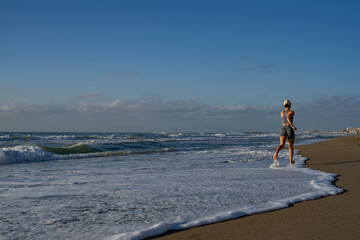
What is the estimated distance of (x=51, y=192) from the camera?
16.0 feet

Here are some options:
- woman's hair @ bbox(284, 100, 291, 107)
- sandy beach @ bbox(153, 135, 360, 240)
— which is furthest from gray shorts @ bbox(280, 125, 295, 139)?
sandy beach @ bbox(153, 135, 360, 240)

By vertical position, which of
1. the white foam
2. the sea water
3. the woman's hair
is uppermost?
the woman's hair

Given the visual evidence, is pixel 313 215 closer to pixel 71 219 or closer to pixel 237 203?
pixel 237 203

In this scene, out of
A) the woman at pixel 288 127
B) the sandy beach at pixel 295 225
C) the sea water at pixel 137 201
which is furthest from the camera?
the woman at pixel 288 127

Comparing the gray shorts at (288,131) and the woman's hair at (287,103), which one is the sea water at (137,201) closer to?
the gray shorts at (288,131)

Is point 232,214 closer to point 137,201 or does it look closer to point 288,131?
point 137,201

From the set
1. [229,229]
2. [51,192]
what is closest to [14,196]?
[51,192]

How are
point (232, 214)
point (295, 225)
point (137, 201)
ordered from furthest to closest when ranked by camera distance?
point (137, 201), point (232, 214), point (295, 225)

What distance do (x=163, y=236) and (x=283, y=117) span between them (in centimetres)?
671

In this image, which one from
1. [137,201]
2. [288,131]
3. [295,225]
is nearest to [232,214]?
[295,225]

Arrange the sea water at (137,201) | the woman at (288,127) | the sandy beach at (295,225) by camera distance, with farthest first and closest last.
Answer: the woman at (288,127) → the sea water at (137,201) → the sandy beach at (295,225)

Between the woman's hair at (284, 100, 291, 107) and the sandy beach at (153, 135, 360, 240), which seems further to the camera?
the woman's hair at (284, 100, 291, 107)

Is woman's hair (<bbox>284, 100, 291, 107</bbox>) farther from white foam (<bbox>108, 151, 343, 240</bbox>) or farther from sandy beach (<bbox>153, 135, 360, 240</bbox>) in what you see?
sandy beach (<bbox>153, 135, 360, 240</bbox>)

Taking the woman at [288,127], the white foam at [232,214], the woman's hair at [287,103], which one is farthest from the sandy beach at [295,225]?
the woman's hair at [287,103]
